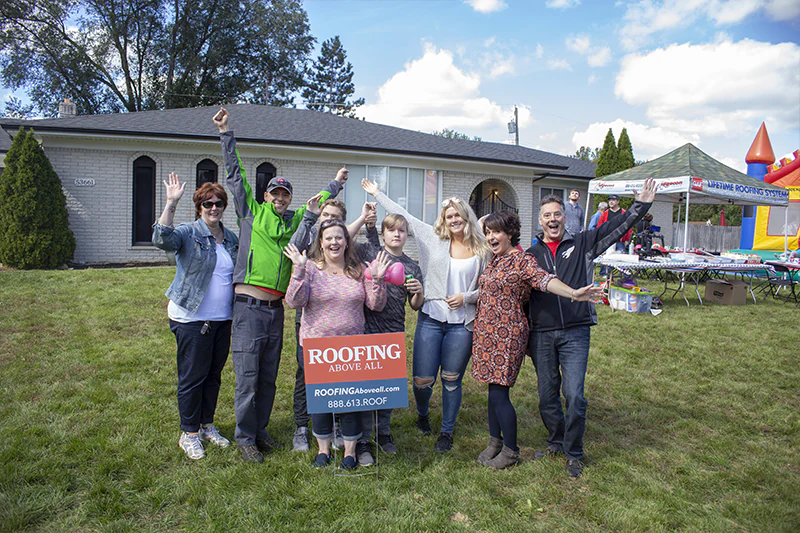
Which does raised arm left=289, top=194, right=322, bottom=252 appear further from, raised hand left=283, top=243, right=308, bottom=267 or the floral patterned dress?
the floral patterned dress

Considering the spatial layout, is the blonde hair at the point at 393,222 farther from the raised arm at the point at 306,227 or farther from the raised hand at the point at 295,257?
the raised hand at the point at 295,257

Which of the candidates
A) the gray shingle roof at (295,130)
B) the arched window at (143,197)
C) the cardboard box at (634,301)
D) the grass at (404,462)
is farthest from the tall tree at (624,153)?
the arched window at (143,197)

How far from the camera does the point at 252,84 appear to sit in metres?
34.3

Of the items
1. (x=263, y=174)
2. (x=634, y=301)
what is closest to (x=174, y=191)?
(x=634, y=301)

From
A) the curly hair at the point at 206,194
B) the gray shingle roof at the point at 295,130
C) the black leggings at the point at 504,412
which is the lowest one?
the black leggings at the point at 504,412

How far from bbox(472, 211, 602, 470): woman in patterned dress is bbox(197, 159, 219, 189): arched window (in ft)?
40.4

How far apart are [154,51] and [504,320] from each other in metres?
34.2

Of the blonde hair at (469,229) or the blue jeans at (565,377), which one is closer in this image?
the blue jeans at (565,377)

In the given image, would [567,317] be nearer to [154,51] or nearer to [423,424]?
[423,424]

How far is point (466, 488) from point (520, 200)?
1554 cm

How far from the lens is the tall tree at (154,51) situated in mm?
27172

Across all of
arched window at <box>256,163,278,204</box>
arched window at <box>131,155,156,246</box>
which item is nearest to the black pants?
arched window at <box>256,163,278,204</box>

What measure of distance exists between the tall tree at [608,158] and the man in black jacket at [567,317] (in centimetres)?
1822

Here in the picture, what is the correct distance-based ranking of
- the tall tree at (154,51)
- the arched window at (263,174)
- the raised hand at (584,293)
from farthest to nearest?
the tall tree at (154,51), the arched window at (263,174), the raised hand at (584,293)
